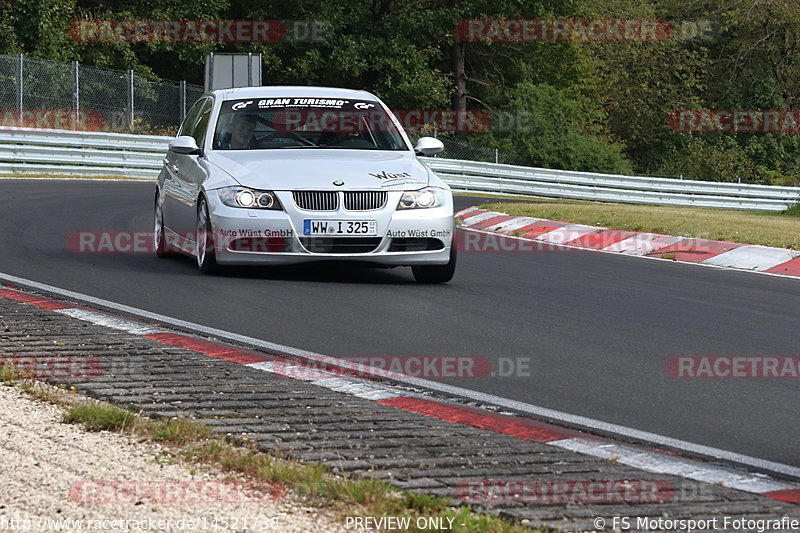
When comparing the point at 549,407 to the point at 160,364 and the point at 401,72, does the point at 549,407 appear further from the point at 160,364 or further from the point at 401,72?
the point at 401,72

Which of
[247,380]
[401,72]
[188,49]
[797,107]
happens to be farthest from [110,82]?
[797,107]

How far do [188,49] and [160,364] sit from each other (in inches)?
1397

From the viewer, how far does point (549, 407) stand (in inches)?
248

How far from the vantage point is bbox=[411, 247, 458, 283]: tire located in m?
11.0

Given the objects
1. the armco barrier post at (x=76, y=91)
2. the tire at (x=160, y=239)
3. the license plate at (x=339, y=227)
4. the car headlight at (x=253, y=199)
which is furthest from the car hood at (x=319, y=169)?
the armco barrier post at (x=76, y=91)

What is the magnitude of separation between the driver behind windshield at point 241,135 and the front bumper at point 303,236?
0.87 m

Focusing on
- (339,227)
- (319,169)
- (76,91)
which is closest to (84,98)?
(76,91)

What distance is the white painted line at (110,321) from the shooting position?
8023 mm

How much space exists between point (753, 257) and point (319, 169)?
18.8 feet

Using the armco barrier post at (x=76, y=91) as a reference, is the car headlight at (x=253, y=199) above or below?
below

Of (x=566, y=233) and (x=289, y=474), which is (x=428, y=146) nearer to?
(x=566, y=233)

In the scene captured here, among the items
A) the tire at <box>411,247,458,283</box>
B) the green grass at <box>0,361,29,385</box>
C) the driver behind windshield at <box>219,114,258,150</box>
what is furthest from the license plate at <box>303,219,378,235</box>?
the green grass at <box>0,361,29,385</box>

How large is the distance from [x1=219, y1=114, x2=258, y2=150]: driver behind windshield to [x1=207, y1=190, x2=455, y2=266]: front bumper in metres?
0.87

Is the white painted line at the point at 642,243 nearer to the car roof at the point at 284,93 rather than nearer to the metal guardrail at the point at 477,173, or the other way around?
the car roof at the point at 284,93
